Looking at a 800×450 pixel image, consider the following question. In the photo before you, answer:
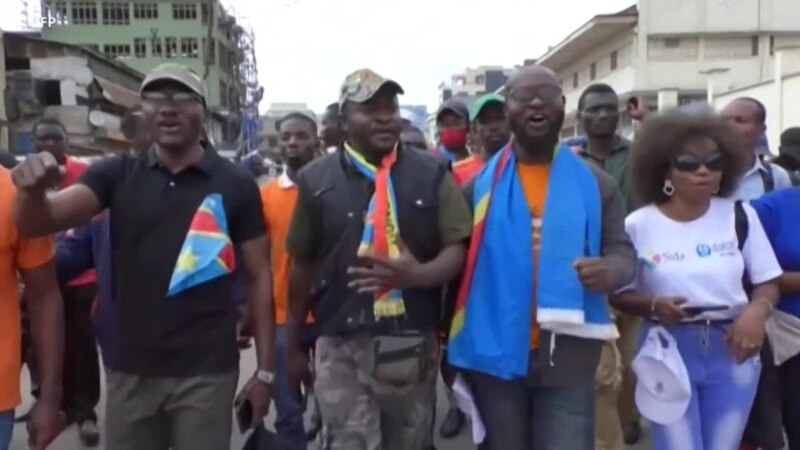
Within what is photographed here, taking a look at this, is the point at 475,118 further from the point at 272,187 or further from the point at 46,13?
the point at 46,13

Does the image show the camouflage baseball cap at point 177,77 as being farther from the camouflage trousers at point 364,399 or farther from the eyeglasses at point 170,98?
the camouflage trousers at point 364,399

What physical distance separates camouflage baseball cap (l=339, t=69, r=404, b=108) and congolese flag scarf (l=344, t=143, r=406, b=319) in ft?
0.96

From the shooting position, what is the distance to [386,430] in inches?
145

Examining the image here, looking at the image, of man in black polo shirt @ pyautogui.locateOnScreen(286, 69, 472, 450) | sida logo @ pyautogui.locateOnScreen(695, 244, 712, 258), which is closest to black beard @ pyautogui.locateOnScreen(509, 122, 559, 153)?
man in black polo shirt @ pyautogui.locateOnScreen(286, 69, 472, 450)

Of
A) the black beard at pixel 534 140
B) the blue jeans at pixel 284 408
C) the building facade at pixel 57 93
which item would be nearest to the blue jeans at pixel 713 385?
the black beard at pixel 534 140

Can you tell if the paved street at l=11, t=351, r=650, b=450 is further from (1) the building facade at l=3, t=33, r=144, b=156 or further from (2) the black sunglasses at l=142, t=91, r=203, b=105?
(1) the building facade at l=3, t=33, r=144, b=156

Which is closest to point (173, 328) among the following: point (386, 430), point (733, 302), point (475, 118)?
point (386, 430)

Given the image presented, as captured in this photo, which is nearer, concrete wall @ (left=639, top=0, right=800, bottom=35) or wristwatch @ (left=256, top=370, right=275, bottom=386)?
wristwatch @ (left=256, top=370, right=275, bottom=386)

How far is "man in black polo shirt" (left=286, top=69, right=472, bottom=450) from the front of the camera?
351cm

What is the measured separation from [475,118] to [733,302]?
2506mm

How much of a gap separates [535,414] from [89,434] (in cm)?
373

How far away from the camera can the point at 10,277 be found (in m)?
3.21

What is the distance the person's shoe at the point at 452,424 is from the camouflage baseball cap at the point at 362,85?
3.23m

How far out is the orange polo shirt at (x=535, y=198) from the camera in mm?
3502
